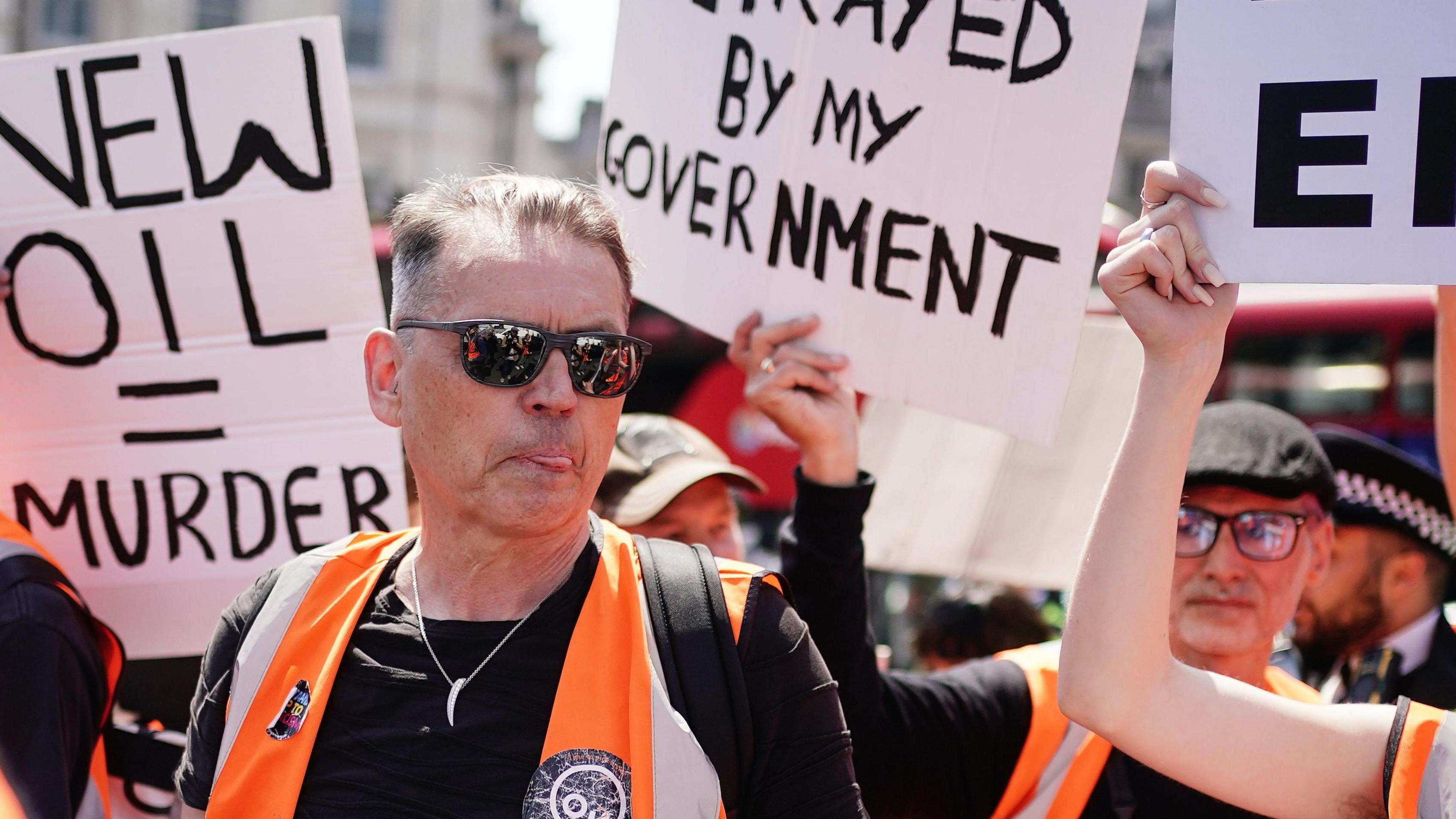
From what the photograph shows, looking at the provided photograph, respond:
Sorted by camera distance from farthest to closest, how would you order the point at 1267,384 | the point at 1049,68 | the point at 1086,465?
the point at 1267,384, the point at 1086,465, the point at 1049,68

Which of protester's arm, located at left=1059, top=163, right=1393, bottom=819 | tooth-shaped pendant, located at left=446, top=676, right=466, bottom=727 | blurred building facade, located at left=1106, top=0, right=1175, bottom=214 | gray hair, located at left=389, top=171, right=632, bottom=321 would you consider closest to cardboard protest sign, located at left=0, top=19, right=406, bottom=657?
gray hair, located at left=389, top=171, right=632, bottom=321

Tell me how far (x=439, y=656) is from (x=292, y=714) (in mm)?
205

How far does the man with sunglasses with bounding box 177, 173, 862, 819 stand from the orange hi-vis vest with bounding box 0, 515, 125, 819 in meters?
0.39

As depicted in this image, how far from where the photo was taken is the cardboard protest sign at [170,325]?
2.69 meters

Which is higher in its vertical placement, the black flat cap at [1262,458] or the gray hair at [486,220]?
the gray hair at [486,220]

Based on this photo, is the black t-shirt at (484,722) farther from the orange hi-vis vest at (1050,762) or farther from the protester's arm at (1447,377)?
the protester's arm at (1447,377)

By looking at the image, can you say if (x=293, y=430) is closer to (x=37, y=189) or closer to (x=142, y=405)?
(x=142, y=405)

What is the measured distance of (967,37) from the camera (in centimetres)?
229

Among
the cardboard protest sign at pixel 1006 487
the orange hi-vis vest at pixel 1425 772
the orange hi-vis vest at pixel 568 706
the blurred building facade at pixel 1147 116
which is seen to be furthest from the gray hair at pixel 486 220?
the blurred building facade at pixel 1147 116

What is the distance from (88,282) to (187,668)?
2.86 ft

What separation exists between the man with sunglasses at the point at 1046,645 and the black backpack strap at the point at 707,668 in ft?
1.55

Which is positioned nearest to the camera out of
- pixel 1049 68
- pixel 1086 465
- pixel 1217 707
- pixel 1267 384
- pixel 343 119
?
pixel 1217 707

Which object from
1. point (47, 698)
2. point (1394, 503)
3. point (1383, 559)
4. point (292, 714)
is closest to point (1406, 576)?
point (1383, 559)

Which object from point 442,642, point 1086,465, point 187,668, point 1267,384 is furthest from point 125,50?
point 1267,384
